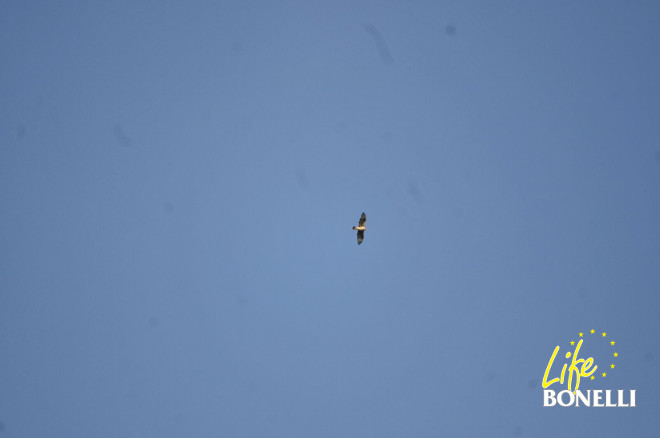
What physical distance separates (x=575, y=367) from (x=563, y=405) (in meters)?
1.95

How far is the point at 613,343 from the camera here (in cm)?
3762

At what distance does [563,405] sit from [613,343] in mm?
8266

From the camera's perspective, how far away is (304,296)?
432ft

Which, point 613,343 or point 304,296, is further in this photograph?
point 304,296

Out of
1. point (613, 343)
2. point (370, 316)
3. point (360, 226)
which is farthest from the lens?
point (370, 316)

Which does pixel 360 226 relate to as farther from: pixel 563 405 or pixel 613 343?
pixel 613 343

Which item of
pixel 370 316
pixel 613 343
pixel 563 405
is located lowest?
pixel 563 405

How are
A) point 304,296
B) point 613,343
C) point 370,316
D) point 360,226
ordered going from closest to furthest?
point 360,226 < point 613,343 < point 370,316 < point 304,296

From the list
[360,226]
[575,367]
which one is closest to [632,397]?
[575,367]

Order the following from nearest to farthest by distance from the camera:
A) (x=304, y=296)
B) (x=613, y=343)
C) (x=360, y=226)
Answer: (x=360, y=226) < (x=613, y=343) < (x=304, y=296)

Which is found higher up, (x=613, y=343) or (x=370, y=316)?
(x=370, y=316)

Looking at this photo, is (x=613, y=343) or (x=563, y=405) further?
(x=613, y=343)

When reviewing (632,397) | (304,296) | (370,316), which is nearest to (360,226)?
(632,397)

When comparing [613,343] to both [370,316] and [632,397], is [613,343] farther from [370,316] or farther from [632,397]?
[370,316]
